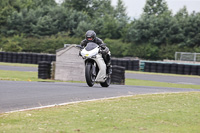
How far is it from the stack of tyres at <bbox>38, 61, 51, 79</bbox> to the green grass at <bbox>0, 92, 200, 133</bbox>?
1330 centimetres

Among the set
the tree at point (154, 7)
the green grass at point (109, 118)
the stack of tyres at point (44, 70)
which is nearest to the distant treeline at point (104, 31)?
the tree at point (154, 7)

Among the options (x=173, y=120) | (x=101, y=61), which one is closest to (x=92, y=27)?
(x=101, y=61)

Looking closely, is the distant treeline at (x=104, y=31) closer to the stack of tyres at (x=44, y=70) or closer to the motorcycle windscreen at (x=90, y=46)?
the stack of tyres at (x=44, y=70)

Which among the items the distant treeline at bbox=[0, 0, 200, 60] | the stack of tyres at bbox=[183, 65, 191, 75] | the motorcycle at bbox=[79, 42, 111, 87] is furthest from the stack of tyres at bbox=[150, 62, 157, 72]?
the motorcycle at bbox=[79, 42, 111, 87]

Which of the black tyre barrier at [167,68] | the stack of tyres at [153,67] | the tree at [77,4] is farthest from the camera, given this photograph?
the tree at [77,4]

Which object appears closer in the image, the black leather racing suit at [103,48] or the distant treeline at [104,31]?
the black leather racing suit at [103,48]

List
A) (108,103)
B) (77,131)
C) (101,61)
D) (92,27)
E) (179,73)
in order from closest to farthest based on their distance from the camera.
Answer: (77,131)
(108,103)
(101,61)
(179,73)
(92,27)

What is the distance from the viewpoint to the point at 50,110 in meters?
8.72

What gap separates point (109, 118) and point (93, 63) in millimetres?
4009

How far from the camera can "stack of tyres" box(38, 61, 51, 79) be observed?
2303 cm

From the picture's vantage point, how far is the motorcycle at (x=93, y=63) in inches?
440

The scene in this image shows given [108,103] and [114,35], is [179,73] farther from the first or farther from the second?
[114,35]

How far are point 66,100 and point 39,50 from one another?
156 ft

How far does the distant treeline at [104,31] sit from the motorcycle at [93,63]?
39790mm
